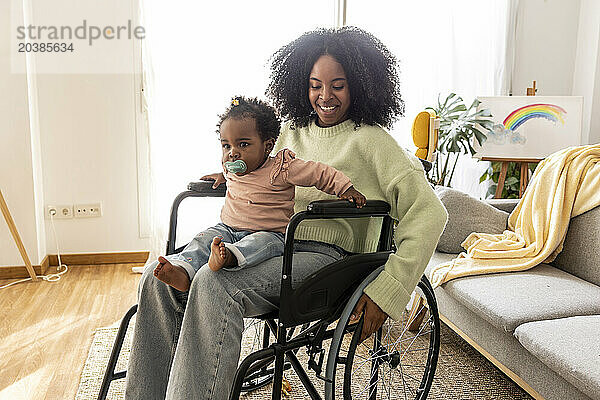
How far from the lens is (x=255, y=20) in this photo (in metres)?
3.52

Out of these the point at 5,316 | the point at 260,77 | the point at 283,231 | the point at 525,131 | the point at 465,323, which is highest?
the point at 260,77

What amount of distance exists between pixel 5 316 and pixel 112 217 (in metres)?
0.96

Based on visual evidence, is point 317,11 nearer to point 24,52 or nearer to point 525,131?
point 525,131

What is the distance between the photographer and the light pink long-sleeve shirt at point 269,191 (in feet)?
5.22

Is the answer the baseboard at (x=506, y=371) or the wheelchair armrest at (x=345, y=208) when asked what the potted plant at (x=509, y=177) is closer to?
the baseboard at (x=506, y=371)

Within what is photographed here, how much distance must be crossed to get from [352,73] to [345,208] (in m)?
0.44

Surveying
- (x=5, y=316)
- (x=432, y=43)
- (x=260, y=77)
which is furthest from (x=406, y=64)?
(x=5, y=316)

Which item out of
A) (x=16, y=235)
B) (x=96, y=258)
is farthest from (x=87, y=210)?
(x=16, y=235)

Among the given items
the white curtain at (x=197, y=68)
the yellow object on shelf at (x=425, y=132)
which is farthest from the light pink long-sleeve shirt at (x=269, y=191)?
the white curtain at (x=197, y=68)

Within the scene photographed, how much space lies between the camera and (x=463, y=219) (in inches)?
99.3

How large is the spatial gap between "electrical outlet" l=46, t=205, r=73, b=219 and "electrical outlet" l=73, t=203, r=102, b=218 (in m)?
0.03

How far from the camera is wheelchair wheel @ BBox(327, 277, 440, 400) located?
5.40 feet

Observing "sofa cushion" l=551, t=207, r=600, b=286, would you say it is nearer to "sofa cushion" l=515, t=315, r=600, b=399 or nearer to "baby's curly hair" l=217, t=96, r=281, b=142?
"sofa cushion" l=515, t=315, r=600, b=399

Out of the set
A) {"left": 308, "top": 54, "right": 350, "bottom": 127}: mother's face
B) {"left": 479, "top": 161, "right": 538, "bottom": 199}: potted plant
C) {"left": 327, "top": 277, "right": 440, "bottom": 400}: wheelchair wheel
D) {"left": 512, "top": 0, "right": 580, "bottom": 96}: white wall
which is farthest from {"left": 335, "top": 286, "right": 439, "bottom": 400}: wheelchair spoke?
{"left": 512, "top": 0, "right": 580, "bottom": 96}: white wall
